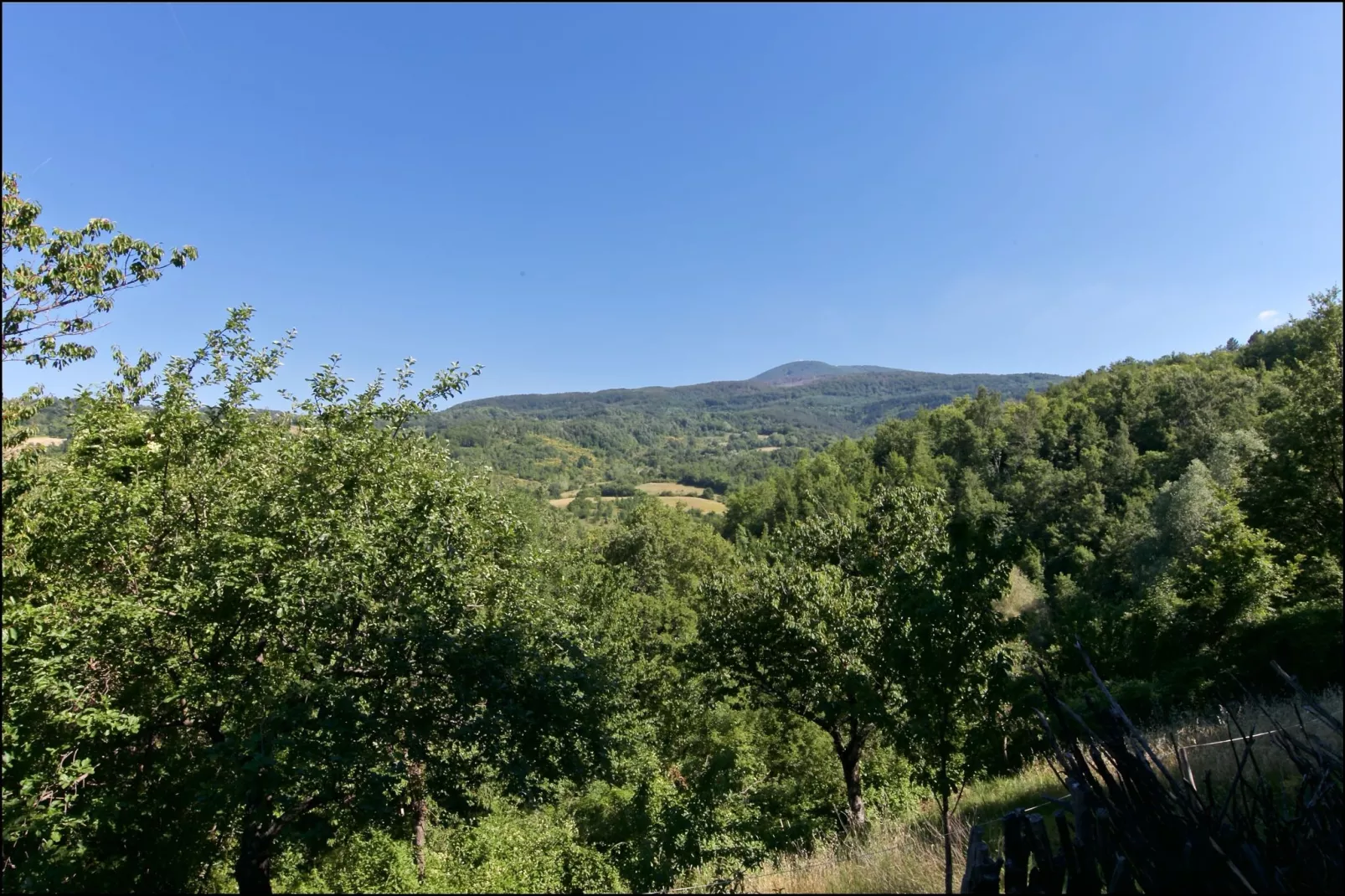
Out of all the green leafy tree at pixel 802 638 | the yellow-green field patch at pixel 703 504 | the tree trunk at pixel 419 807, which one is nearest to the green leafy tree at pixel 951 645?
the green leafy tree at pixel 802 638

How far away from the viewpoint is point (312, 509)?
8.88 meters

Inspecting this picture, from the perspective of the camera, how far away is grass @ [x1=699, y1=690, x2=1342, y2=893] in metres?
6.29

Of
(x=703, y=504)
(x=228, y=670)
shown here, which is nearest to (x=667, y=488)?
(x=703, y=504)

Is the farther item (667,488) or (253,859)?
(667,488)

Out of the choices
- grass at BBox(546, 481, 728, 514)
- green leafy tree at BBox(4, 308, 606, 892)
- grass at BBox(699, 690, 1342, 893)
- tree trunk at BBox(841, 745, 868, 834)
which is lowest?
tree trunk at BBox(841, 745, 868, 834)

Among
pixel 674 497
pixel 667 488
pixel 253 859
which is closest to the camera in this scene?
pixel 253 859

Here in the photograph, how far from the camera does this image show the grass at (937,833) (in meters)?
6.29

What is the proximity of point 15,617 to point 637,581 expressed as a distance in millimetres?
32586

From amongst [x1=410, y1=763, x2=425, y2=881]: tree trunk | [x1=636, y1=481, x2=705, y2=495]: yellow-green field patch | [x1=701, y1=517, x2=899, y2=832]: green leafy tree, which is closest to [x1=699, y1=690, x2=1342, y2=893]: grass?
[x1=701, y1=517, x2=899, y2=832]: green leafy tree

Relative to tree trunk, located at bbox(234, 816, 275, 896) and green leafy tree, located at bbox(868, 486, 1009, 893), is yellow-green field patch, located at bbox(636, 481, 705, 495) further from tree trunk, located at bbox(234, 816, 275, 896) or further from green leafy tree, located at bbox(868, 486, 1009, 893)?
green leafy tree, located at bbox(868, 486, 1009, 893)

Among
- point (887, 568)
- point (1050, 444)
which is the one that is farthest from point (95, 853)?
point (1050, 444)

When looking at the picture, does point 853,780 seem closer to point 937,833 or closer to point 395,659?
point 937,833

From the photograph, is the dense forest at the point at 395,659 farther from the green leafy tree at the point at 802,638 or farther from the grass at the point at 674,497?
the grass at the point at 674,497

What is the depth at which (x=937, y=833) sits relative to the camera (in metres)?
7.22
